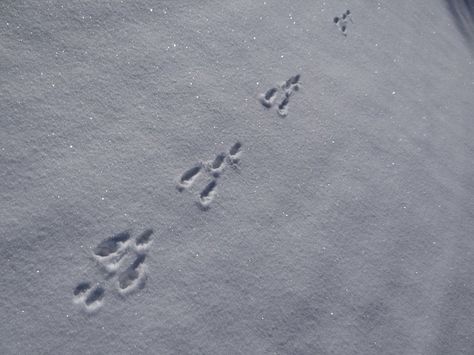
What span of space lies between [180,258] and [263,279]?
0.79 feet

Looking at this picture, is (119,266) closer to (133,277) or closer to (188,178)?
(133,277)

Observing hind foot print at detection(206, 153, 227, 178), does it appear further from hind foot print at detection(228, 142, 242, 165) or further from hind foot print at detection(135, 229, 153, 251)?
hind foot print at detection(135, 229, 153, 251)

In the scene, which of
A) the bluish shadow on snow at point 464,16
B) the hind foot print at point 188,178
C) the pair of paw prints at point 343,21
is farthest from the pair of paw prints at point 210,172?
the bluish shadow on snow at point 464,16

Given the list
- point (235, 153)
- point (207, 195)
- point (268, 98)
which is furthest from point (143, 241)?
point (268, 98)

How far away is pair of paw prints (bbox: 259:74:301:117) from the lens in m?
1.51

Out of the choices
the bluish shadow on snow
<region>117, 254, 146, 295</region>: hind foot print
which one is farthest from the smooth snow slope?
the bluish shadow on snow

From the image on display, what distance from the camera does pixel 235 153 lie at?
1389 mm

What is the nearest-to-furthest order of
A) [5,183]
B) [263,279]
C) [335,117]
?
[5,183], [263,279], [335,117]

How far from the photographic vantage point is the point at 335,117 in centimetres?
158

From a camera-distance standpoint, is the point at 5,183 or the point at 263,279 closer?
the point at 5,183

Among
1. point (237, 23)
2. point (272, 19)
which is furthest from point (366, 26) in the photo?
point (237, 23)

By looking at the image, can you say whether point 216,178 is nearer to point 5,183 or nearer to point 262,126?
point 262,126

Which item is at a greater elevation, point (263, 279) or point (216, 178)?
point (216, 178)

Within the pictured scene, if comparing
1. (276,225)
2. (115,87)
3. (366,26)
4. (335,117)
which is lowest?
(276,225)
